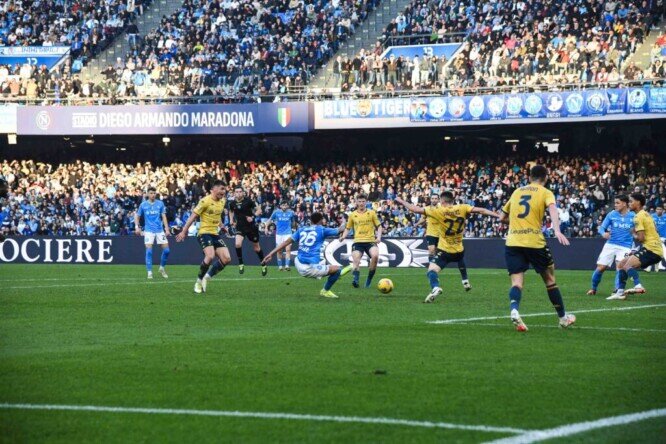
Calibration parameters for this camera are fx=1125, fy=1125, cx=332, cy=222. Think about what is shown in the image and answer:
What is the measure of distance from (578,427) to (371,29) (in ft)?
141

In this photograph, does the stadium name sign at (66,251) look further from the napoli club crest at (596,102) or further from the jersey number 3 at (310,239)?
the jersey number 3 at (310,239)

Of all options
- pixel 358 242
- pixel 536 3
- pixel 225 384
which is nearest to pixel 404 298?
pixel 358 242

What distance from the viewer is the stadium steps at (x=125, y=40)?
52656 millimetres

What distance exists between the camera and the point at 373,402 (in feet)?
28.5

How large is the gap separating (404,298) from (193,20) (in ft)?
112

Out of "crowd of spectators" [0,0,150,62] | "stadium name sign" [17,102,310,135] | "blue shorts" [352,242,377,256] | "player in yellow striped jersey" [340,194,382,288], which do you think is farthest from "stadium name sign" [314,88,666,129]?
"blue shorts" [352,242,377,256]

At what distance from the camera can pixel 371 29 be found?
163ft

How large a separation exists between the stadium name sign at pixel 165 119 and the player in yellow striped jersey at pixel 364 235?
21439 millimetres

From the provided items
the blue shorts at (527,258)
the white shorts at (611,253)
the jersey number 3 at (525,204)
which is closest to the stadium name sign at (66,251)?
A: the white shorts at (611,253)

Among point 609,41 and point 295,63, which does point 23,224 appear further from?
point 609,41

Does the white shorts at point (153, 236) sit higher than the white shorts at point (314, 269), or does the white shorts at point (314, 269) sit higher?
the white shorts at point (153, 236)

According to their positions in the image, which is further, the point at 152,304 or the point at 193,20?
Result: the point at 193,20

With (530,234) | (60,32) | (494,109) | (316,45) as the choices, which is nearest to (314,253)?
(530,234)

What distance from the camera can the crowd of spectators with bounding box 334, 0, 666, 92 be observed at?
40.9m
